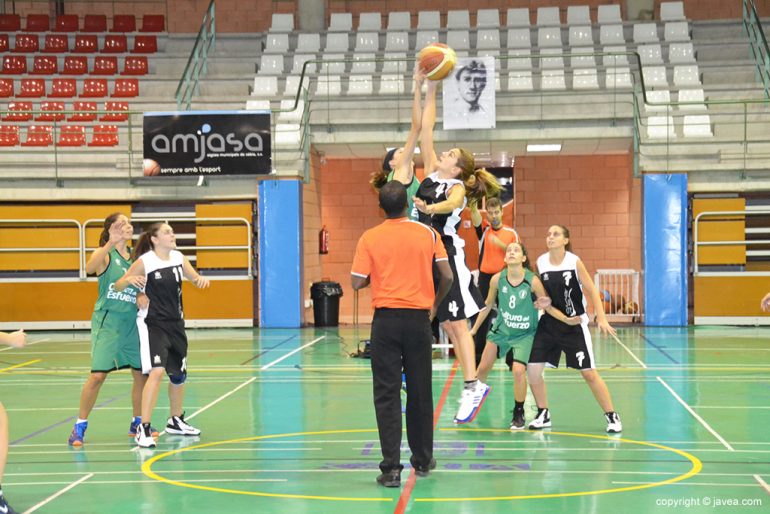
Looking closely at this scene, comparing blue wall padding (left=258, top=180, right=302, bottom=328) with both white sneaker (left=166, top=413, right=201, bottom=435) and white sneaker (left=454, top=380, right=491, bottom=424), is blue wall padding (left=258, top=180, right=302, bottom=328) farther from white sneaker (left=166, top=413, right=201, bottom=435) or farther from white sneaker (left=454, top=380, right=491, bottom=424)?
white sneaker (left=454, top=380, right=491, bottom=424)

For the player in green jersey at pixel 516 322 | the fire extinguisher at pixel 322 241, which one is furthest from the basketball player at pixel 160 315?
the fire extinguisher at pixel 322 241

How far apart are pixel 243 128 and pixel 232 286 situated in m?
3.17

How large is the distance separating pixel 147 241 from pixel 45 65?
18.2 meters

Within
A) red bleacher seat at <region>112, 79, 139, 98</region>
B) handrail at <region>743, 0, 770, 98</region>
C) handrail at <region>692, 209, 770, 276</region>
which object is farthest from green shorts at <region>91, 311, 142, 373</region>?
red bleacher seat at <region>112, 79, 139, 98</region>

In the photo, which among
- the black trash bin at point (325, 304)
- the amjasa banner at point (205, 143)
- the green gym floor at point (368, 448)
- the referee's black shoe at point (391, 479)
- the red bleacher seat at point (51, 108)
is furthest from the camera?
the red bleacher seat at point (51, 108)

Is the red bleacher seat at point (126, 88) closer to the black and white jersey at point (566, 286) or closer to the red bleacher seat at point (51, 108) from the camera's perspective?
the red bleacher seat at point (51, 108)

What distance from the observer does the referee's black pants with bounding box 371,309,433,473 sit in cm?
684

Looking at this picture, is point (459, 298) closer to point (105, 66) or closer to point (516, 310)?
point (516, 310)

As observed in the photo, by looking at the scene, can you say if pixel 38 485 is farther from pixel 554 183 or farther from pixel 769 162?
pixel 554 183

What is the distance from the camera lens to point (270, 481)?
279 inches

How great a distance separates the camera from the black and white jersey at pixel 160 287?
28.4 feet

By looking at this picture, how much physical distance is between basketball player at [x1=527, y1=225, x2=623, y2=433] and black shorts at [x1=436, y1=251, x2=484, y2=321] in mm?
624

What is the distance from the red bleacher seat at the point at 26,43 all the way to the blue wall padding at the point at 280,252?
8957 millimetres

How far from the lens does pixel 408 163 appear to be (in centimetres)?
827
